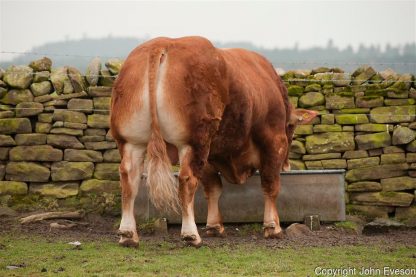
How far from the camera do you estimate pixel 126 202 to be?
23.9ft

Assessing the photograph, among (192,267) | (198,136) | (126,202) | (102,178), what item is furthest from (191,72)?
(102,178)

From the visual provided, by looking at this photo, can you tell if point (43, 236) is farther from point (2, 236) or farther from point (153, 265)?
point (153, 265)

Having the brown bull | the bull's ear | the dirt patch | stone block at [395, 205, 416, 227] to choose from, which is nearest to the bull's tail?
the brown bull

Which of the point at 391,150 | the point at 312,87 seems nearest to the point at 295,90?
the point at 312,87

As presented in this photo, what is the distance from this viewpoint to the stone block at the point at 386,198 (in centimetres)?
1049

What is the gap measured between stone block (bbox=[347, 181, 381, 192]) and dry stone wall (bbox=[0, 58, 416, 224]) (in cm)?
1

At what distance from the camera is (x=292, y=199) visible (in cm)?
949

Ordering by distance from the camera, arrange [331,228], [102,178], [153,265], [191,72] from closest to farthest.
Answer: [153,265], [191,72], [331,228], [102,178]

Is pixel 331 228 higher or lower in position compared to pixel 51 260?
lower

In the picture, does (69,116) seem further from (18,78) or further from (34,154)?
(18,78)

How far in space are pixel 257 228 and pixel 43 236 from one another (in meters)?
2.82

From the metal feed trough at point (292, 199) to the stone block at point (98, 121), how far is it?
5.02 ft

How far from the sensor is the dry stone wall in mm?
10250

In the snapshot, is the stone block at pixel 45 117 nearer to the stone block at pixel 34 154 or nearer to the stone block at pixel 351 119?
the stone block at pixel 34 154
